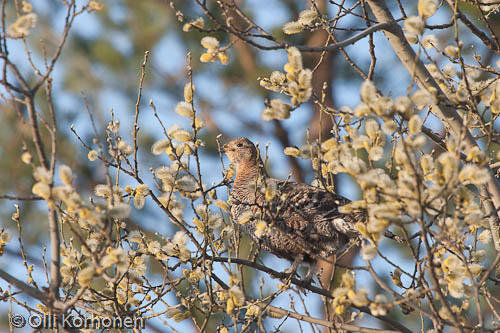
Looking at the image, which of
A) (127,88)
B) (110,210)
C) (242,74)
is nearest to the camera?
(110,210)

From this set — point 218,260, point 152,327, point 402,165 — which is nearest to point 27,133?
point 152,327

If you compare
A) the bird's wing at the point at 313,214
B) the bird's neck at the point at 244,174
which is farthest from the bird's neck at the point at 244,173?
the bird's wing at the point at 313,214

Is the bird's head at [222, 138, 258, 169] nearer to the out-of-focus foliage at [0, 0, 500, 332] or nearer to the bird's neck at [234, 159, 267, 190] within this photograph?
the bird's neck at [234, 159, 267, 190]

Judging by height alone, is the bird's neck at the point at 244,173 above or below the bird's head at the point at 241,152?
below

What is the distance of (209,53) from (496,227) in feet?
6.74

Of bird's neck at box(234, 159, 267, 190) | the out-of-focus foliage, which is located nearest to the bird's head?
bird's neck at box(234, 159, 267, 190)

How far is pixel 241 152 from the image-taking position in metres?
6.56

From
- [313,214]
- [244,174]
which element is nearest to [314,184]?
[313,214]

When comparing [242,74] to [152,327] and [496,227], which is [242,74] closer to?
[152,327]

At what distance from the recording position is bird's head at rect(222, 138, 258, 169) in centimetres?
650

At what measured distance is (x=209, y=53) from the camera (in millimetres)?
3041

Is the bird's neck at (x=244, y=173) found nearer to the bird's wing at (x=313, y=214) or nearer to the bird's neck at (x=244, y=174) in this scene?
the bird's neck at (x=244, y=174)

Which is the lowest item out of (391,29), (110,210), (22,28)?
(110,210)

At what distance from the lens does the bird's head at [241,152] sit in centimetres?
650
